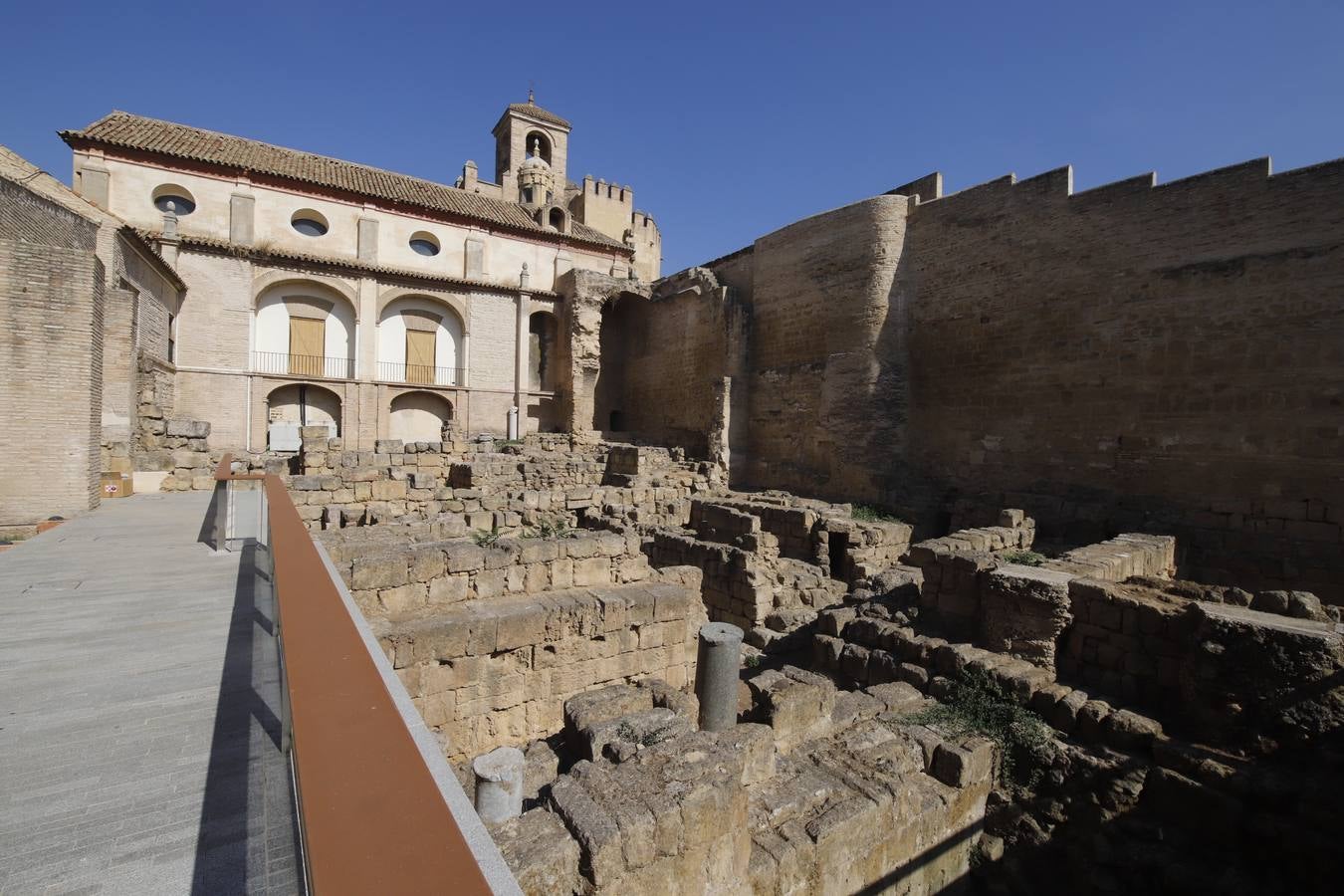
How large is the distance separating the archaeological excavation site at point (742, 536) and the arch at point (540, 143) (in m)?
10.3

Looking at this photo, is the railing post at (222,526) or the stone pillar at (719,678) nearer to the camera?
the stone pillar at (719,678)

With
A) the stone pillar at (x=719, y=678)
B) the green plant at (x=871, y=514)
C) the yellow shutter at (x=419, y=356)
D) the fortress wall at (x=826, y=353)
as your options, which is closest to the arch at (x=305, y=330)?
the yellow shutter at (x=419, y=356)

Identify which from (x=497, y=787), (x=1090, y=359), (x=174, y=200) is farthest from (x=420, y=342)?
(x=497, y=787)

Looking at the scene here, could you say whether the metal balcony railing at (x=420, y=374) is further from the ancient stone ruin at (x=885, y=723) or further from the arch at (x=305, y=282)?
the ancient stone ruin at (x=885, y=723)

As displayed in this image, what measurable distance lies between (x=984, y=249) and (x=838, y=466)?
643 centimetres

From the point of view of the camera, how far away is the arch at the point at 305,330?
22.9 metres

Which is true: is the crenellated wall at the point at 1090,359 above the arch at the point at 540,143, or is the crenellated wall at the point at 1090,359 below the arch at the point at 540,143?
below

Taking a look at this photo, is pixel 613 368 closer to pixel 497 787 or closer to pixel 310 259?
pixel 310 259

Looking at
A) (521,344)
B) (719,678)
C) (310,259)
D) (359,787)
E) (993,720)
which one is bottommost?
(993,720)

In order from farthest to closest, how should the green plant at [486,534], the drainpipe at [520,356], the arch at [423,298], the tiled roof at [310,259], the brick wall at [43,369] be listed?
the drainpipe at [520,356]
the arch at [423,298]
the tiled roof at [310,259]
the brick wall at [43,369]
the green plant at [486,534]

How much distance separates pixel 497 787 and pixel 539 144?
123 feet

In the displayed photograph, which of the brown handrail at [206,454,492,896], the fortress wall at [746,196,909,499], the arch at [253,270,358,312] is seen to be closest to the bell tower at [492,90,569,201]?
the arch at [253,270,358,312]

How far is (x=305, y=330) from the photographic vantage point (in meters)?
23.7

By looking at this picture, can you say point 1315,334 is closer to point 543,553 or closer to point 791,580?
point 791,580
